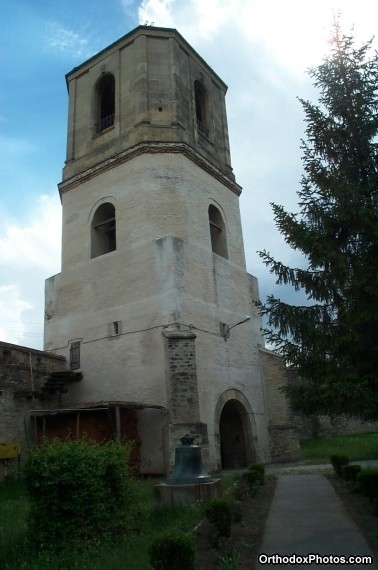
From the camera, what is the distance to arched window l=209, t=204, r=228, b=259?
20.0 meters

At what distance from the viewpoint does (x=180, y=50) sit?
21.2 meters

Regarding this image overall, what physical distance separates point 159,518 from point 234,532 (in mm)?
1101

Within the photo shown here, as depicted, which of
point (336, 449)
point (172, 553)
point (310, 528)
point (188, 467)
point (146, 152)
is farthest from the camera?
point (336, 449)

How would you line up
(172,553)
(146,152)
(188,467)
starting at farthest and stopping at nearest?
1. (146,152)
2. (188,467)
3. (172,553)

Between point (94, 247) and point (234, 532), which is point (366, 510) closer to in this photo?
point (234, 532)

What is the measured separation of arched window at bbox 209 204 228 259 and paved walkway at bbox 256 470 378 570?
11.5 m

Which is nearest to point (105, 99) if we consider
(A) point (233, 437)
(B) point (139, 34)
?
(B) point (139, 34)

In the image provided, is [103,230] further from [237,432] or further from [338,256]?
[338,256]

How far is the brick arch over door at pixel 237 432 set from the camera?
17297 mm

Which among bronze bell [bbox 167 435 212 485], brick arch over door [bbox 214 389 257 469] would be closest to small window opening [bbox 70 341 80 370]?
brick arch over door [bbox 214 389 257 469]

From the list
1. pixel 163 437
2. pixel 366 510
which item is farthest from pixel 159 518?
pixel 163 437

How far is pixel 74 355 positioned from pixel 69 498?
12.0 m

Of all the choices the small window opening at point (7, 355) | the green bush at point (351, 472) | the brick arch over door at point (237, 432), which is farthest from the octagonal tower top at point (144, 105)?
the green bush at point (351, 472)

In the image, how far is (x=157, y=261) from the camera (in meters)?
Result: 16.8
